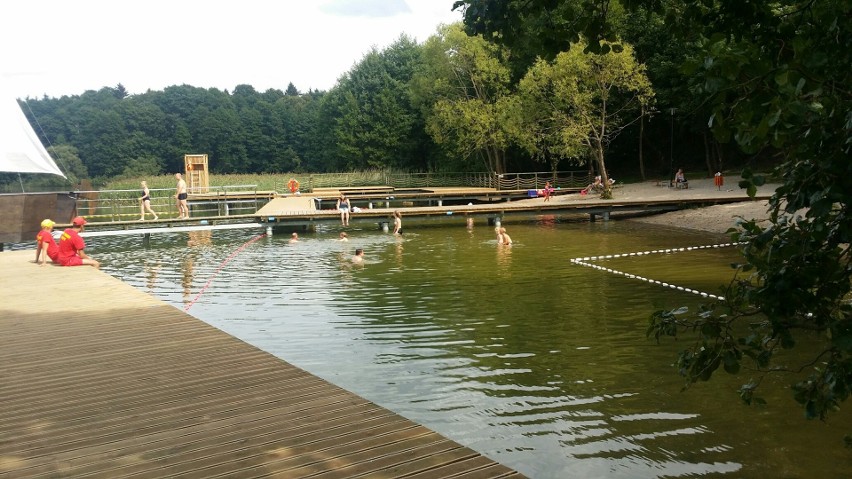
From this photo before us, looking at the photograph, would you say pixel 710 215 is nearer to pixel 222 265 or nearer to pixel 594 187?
pixel 594 187

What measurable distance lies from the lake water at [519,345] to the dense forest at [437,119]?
3.51 meters

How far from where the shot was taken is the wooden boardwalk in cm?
423

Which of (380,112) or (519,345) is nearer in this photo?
(519,345)

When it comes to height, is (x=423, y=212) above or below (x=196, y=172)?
below

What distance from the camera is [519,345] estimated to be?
9.72 metres

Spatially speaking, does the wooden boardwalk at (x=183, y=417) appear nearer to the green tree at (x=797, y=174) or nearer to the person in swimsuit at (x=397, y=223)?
the green tree at (x=797, y=174)

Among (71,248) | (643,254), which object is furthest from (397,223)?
(71,248)

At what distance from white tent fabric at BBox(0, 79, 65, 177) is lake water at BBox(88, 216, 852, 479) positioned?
3.24 m

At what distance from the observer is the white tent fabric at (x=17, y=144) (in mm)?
18938

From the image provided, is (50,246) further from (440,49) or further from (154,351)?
(440,49)

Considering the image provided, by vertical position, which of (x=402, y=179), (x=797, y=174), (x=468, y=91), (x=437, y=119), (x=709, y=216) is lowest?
(x=709, y=216)

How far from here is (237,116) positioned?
8544 cm

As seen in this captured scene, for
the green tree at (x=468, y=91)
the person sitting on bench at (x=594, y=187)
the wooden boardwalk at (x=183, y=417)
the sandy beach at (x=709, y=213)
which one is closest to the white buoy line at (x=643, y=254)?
the sandy beach at (x=709, y=213)

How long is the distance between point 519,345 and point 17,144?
1560 cm
